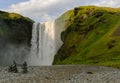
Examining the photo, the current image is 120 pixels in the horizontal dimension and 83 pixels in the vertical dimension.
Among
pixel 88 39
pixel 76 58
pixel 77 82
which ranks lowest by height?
pixel 77 82

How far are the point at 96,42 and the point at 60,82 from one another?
115159 millimetres

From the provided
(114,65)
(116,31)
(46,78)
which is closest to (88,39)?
(116,31)

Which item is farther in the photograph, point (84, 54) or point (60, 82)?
point (84, 54)

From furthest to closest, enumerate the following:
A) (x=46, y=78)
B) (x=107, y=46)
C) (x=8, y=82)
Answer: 1. (x=107, y=46)
2. (x=46, y=78)
3. (x=8, y=82)

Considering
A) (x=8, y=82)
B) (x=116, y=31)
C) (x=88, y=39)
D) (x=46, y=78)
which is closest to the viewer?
(x=8, y=82)

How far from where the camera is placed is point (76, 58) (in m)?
A: 166

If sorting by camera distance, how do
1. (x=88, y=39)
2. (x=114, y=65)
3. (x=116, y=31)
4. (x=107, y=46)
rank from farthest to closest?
1. (x=88, y=39)
2. (x=116, y=31)
3. (x=107, y=46)
4. (x=114, y=65)

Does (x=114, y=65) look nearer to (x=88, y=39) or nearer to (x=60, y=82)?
(x=60, y=82)

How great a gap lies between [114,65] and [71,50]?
293ft

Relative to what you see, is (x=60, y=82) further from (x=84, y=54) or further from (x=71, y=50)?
(x=71, y=50)

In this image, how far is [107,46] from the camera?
156875 mm

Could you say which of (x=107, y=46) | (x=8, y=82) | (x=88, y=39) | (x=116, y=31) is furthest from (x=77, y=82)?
(x=88, y=39)

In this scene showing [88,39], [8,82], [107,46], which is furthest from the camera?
[88,39]

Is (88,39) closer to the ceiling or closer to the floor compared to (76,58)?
closer to the ceiling
